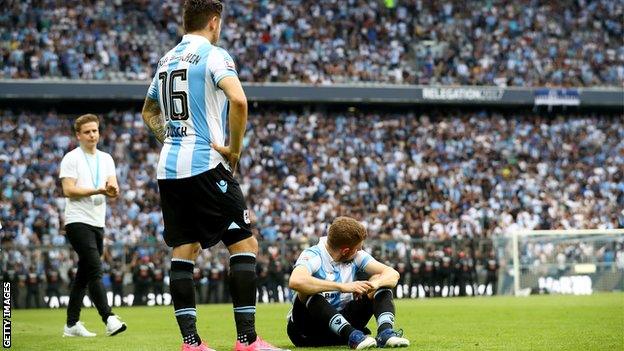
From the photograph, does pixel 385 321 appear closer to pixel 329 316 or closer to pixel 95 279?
pixel 329 316

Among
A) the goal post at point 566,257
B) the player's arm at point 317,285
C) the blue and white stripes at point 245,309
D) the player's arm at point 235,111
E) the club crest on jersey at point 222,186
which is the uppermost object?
the player's arm at point 235,111

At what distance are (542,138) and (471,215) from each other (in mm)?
7334

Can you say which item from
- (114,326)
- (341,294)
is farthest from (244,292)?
(114,326)

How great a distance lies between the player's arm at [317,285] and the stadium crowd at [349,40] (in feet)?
98.2

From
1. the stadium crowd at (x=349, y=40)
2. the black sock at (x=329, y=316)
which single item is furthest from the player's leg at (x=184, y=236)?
the stadium crowd at (x=349, y=40)

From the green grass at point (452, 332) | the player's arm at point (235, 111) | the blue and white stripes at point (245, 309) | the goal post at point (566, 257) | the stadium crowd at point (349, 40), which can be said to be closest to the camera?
the player's arm at point (235, 111)

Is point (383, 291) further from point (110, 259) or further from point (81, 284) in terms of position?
point (110, 259)

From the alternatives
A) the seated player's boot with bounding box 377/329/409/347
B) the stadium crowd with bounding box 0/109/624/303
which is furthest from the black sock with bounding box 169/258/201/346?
the stadium crowd with bounding box 0/109/624/303

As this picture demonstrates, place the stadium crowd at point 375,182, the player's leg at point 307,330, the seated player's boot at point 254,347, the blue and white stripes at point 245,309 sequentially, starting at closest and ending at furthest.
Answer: the seated player's boot at point 254,347 → the blue and white stripes at point 245,309 → the player's leg at point 307,330 → the stadium crowd at point 375,182

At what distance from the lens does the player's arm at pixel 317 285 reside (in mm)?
7762

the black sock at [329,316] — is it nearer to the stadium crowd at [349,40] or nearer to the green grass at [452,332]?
the green grass at [452,332]

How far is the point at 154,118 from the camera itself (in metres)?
7.71

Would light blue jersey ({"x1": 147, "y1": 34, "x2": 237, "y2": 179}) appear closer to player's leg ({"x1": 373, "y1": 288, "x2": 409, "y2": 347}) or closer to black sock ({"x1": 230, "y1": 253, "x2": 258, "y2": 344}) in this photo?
black sock ({"x1": 230, "y1": 253, "x2": 258, "y2": 344})

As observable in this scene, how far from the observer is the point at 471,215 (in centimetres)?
3475
